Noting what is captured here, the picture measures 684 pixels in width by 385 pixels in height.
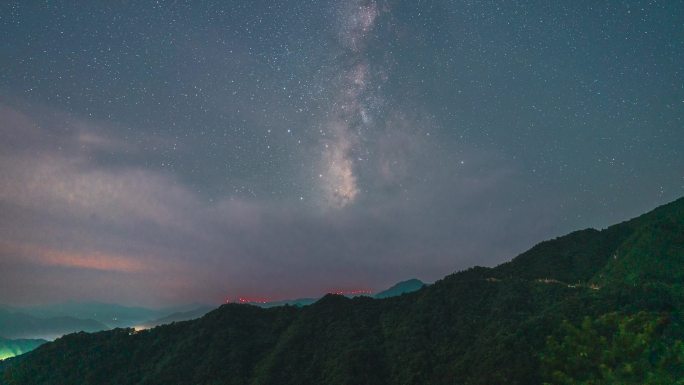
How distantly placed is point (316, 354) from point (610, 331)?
76.1 ft

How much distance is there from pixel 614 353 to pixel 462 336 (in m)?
11.0

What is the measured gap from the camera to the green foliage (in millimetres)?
21688

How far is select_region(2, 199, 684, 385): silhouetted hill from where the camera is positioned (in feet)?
80.6

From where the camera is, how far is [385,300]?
1729 inches

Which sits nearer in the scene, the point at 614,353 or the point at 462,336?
the point at 614,353

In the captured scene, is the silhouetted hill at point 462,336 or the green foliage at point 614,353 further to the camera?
the silhouetted hill at point 462,336

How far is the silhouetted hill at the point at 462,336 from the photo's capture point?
80.6ft

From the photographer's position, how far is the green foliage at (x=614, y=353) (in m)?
21.7

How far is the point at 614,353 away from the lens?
2331 cm

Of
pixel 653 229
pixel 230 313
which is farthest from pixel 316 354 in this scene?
pixel 653 229

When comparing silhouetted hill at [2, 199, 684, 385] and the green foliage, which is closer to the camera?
the green foliage

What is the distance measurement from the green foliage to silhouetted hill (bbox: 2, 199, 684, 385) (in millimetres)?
68

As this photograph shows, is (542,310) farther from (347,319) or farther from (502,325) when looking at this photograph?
(347,319)

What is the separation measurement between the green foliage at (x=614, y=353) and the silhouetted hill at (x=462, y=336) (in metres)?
0.07
